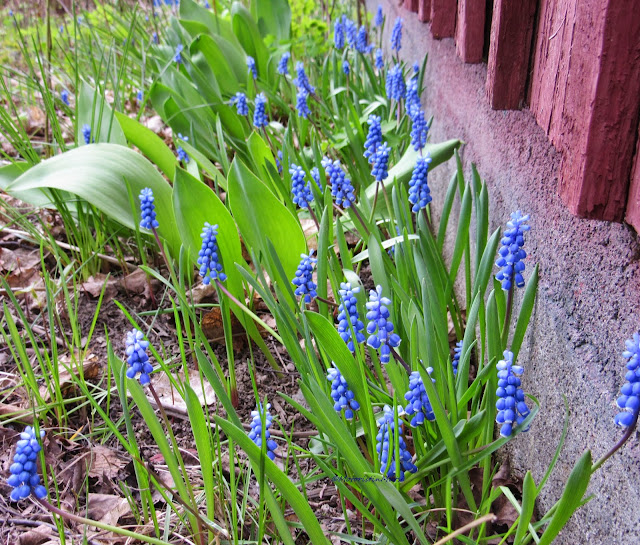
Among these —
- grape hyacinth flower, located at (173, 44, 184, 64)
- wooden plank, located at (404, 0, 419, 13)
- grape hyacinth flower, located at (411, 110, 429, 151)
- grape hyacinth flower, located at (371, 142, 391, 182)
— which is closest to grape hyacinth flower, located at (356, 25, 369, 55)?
wooden plank, located at (404, 0, 419, 13)

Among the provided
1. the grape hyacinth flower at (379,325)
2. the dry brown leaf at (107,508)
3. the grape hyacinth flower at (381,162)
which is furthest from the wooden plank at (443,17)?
the dry brown leaf at (107,508)

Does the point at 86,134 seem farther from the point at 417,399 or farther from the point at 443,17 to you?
the point at 417,399

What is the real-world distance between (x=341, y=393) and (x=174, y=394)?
2.80 ft

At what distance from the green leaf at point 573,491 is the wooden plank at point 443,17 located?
1.87m

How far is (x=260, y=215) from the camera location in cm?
194

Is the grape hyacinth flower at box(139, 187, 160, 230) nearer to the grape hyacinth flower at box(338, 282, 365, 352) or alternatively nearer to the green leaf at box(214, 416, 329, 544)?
the grape hyacinth flower at box(338, 282, 365, 352)

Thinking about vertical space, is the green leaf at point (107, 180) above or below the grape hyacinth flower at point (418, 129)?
below

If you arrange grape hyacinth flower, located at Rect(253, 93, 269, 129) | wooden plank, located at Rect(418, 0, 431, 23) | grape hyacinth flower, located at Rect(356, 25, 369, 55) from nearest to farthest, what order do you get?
grape hyacinth flower, located at Rect(253, 93, 269, 129)
wooden plank, located at Rect(418, 0, 431, 23)
grape hyacinth flower, located at Rect(356, 25, 369, 55)

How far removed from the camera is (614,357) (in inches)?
42.9

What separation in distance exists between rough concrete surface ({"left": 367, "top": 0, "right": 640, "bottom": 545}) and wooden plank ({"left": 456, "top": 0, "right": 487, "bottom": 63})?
26 cm

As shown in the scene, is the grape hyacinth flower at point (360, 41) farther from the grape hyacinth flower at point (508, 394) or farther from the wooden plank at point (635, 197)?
the grape hyacinth flower at point (508, 394)

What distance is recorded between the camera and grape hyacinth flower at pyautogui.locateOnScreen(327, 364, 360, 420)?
1299 mm

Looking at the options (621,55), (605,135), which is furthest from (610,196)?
(621,55)

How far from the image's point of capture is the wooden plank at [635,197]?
1.03 m
